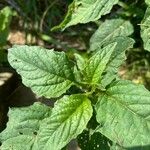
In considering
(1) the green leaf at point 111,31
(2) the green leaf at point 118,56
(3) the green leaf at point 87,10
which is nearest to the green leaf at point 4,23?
(1) the green leaf at point 111,31

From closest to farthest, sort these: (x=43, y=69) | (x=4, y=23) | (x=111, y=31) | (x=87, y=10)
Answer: (x=43, y=69) < (x=87, y=10) < (x=111, y=31) < (x=4, y=23)

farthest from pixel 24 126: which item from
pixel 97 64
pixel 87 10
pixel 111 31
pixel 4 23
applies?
pixel 4 23

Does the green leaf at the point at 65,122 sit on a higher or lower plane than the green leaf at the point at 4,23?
higher

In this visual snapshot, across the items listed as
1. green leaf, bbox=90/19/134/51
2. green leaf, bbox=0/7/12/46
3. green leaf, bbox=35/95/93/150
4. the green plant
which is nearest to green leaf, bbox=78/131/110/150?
the green plant

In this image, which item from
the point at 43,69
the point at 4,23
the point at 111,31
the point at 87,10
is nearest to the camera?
the point at 43,69

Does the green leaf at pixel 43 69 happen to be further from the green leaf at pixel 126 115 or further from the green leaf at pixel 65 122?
the green leaf at pixel 126 115

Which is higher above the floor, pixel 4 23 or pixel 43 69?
pixel 43 69

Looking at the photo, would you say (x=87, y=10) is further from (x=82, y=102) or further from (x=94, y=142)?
(x=94, y=142)

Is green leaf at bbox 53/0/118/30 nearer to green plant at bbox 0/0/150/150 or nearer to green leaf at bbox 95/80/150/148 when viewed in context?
green plant at bbox 0/0/150/150
